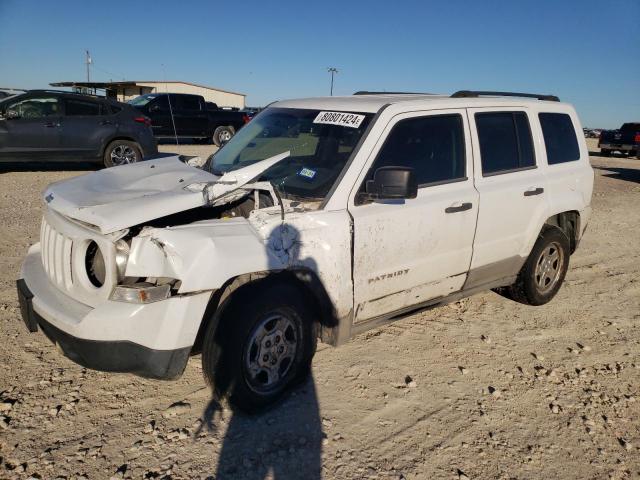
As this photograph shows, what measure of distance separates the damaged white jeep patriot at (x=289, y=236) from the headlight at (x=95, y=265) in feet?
0.03

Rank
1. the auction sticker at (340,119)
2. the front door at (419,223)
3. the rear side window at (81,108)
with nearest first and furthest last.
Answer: the front door at (419,223)
the auction sticker at (340,119)
the rear side window at (81,108)

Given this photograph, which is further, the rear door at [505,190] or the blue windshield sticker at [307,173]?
the rear door at [505,190]

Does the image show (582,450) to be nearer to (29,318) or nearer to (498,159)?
(498,159)

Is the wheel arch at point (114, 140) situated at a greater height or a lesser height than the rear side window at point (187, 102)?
lesser

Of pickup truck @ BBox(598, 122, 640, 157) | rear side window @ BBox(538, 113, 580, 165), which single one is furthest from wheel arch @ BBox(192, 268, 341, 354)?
pickup truck @ BBox(598, 122, 640, 157)

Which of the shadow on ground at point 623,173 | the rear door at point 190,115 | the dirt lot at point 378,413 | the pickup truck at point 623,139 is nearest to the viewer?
the dirt lot at point 378,413

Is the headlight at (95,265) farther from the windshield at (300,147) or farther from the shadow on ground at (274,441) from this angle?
the windshield at (300,147)

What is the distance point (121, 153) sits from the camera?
38.7ft

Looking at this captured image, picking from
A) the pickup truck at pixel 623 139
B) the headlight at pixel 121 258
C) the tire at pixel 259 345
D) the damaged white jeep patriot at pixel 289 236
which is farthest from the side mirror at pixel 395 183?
the pickup truck at pixel 623 139

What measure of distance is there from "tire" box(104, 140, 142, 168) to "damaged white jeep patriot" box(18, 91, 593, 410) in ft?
26.4

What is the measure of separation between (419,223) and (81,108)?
10.2m

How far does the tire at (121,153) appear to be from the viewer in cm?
1152

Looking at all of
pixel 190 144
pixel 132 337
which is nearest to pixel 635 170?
pixel 190 144

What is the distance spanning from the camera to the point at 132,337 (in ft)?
8.69
